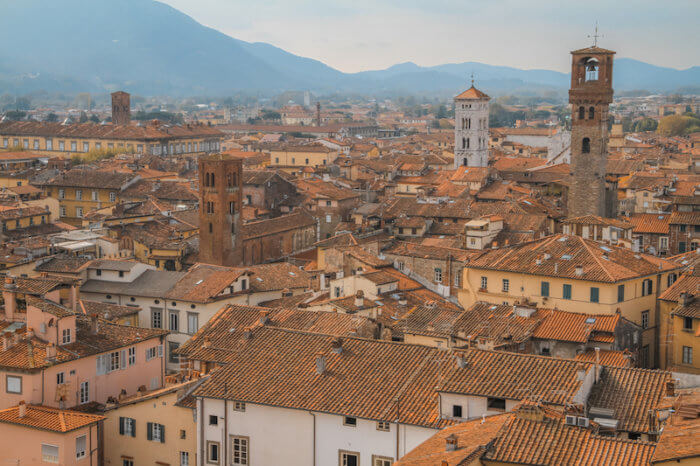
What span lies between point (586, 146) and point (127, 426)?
44.2m

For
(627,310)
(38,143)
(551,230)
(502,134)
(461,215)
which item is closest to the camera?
(627,310)

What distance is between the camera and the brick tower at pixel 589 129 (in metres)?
66.2

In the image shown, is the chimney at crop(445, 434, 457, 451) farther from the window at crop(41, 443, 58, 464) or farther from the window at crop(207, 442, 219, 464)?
the window at crop(41, 443, 58, 464)

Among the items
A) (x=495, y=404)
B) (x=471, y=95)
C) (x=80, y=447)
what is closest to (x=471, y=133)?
(x=471, y=95)

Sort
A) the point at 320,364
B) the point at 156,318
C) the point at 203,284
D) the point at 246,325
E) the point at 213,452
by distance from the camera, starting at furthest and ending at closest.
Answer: the point at 203,284 → the point at 156,318 → the point at 246,325 → the point at 213,452 → the point at 320,364

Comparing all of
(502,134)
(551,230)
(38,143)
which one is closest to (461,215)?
(551,230)

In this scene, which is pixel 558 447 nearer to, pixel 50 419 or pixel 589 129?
pixel 50 419

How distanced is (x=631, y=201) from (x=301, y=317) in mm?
43766

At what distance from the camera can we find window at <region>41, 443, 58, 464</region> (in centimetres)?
2772

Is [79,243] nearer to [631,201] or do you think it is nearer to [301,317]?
[301,317]

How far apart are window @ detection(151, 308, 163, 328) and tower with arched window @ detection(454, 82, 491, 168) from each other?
71.6 metres

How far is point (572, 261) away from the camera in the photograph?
41250mm

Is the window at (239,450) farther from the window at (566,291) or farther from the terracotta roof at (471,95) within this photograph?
the terracotta roof at (471,95)

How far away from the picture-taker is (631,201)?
73.2 meters
